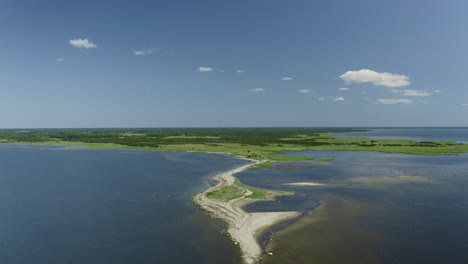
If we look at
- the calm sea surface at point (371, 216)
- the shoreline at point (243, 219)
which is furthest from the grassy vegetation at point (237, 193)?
the calm sea surface at point (371, 216)

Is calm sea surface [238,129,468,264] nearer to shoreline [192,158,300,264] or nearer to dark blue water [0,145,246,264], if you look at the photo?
shoreline [192,158,300,264]

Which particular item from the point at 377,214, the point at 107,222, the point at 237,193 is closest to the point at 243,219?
the point at 237,193

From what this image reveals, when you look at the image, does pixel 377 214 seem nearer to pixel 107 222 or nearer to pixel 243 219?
pixel 243 219

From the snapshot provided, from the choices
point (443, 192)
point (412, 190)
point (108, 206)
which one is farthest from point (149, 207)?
point (443, 192)

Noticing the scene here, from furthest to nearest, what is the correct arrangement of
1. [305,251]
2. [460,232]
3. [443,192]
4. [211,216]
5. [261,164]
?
1. [261,164]
2. [443,192]
3. [211,216]
4. [460,232]
5. [305,251]

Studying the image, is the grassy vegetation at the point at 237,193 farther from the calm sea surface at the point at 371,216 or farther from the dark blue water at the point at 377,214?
the calm sea surface at the point at 371,216

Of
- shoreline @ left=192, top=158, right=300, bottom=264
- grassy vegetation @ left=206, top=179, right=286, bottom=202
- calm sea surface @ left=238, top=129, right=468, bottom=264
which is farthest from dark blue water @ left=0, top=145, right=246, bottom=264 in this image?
calm sea surface @ left=238, top=129, right=468, bottom=264

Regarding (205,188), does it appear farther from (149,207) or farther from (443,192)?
(443,192)
